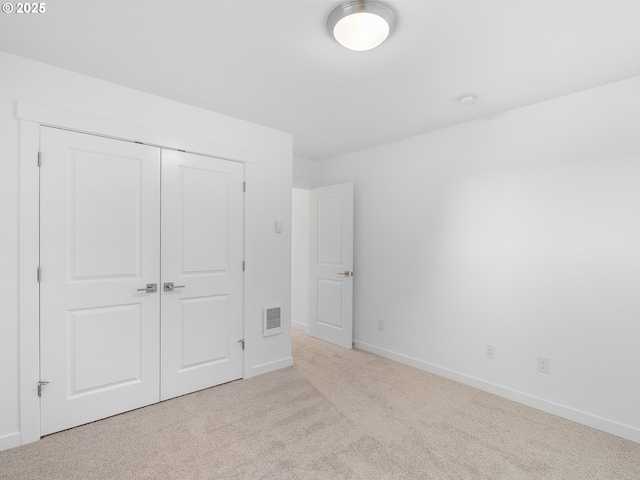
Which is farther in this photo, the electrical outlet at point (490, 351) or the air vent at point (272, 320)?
the air vent at point (272, 320)

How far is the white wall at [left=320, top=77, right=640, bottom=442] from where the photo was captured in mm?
2307

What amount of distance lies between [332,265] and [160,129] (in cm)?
250

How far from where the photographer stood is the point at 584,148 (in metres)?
2.46

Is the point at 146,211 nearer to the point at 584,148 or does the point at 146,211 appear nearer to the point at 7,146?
the point at 7,146

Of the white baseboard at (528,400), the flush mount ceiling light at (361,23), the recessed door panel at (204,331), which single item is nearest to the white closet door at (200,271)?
the recessed door panel at (204,331)

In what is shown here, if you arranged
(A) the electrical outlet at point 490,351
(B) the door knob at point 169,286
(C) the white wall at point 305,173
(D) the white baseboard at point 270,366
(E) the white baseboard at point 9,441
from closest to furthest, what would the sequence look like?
1. (E) the white baseboard at point 9,441
2. (B) the door knob at point 169,286
3. (A) the electrical outlet at point 490,351
4. (D) the white baseboard at point 270,366
5. (C) the white wall at point 305,173

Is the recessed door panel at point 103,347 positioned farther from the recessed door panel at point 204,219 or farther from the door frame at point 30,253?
the recessed door panel at point 204,219

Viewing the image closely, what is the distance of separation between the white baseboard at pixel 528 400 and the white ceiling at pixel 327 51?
7.97 feet

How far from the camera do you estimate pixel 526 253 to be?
2.75 meters

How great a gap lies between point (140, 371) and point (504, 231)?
3.26 metres

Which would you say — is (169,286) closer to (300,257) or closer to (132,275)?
(132,275)

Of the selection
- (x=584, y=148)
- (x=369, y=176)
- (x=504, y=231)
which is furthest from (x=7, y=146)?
(x=584, y=148)

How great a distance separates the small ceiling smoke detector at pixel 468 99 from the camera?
8.52ft

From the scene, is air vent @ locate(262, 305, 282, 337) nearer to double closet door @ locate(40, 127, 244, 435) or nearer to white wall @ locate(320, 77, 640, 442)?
double closet door @ locate(40, 127, 244, 435)
